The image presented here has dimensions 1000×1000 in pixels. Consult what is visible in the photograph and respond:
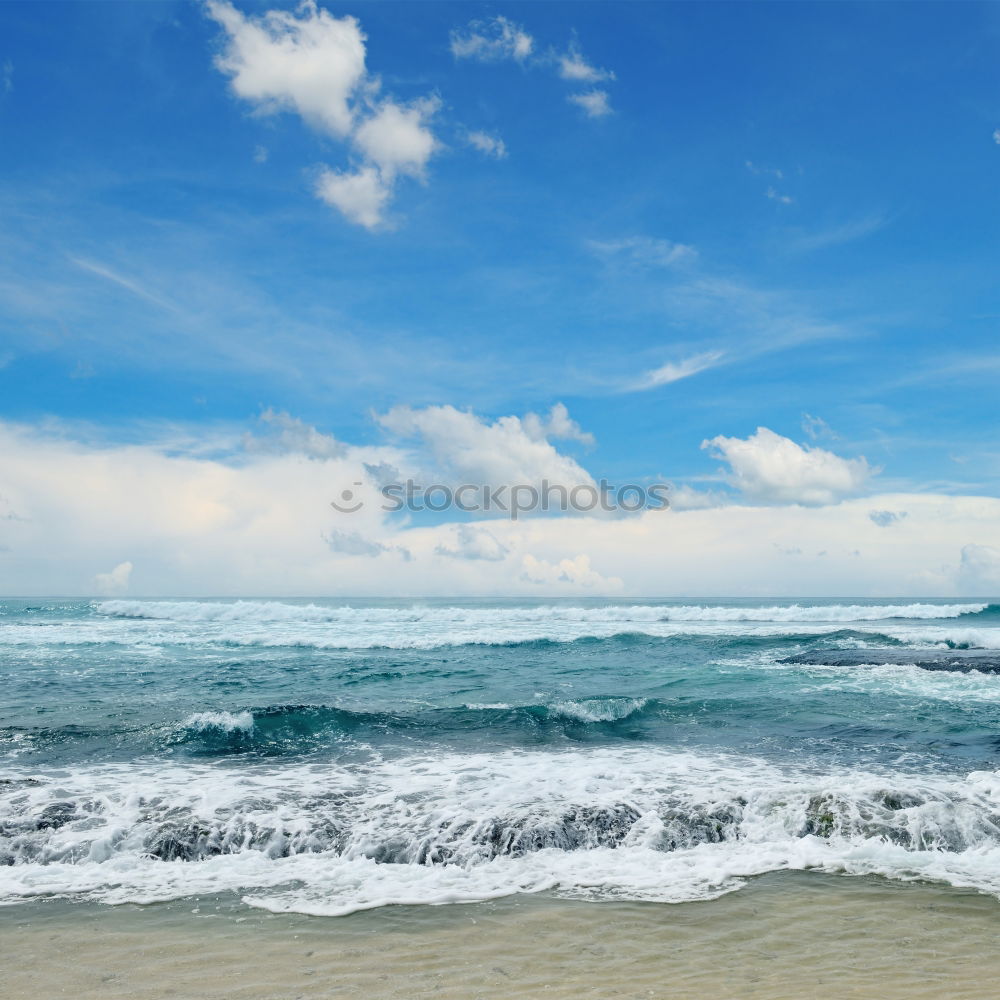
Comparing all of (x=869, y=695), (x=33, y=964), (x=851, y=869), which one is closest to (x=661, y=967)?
(x=851, y=869)

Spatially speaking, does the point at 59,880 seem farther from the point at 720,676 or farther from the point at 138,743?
the point at 720,676

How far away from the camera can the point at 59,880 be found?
24.1 ft

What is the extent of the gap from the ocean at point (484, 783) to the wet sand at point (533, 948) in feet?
1.29

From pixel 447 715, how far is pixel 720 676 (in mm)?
9730

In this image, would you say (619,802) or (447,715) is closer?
(619,802)

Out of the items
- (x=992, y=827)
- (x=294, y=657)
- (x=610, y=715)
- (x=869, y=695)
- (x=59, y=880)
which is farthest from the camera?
(x=294, y=657)

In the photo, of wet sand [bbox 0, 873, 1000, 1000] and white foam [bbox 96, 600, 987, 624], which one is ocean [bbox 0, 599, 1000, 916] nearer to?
wet sand [bbox 0, 873, 1000, 1000]

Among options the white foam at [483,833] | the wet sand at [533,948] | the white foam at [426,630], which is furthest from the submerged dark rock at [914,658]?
the wet sand at [533,948]

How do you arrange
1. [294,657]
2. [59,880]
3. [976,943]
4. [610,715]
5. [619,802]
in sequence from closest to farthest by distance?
[976,943] → [59,880] → [619,802] → [610,715] → [294,657]

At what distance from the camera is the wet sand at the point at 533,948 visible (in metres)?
5.21

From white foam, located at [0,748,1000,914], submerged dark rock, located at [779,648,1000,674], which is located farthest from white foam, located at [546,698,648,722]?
submerged dark rock, located at [779,648,1000,674]

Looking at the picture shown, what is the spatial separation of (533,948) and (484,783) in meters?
4.55

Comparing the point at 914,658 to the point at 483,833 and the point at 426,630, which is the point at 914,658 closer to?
the point at 483,833

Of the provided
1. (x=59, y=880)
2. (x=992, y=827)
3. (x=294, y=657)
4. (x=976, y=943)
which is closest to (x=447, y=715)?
(x=59, y=880)
